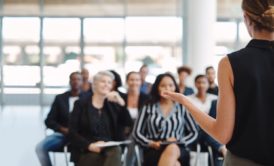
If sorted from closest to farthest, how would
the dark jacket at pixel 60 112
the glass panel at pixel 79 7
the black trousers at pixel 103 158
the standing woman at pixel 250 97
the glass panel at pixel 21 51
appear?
the standing woman at pixel 250 97
the black trousers at pixel 103 158
the dark jacket at pixel 60 112
the glass panel at pixel 79 7
the glass panel at pixel 21 51

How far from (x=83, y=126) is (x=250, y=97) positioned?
320 centimetres

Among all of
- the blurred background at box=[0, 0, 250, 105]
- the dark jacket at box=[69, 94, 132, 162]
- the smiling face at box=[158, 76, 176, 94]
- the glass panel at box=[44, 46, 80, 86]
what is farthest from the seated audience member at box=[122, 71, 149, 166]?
the glass panel at box=[44, 46, 80, 86]

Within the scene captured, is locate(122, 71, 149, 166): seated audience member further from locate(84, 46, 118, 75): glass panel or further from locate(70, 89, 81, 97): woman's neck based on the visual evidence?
locate(84, 46, 118, 75): glass panel

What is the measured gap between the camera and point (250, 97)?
4.79 ft

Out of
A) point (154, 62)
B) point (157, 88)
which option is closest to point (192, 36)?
point (154, 62)

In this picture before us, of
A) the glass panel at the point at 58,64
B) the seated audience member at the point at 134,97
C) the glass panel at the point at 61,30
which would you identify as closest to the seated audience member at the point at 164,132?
the seated audience member at the point at 134,97

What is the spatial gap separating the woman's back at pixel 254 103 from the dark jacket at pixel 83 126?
3055 millimetres

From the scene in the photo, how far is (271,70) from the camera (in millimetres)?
1463

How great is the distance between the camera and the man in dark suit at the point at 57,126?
5160 millimetres

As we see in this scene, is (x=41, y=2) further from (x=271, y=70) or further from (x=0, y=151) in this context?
(x=271, y=70)

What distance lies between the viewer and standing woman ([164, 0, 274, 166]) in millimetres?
1452

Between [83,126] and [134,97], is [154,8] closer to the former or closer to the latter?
[134,97]

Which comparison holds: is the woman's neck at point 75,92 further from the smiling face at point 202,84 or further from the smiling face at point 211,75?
the smiling face at point 211,75

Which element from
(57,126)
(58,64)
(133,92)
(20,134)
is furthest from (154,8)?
(57,126)
